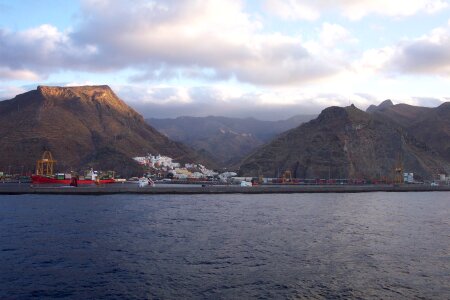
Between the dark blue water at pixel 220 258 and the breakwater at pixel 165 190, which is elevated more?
the breakwater at pixel 165 190

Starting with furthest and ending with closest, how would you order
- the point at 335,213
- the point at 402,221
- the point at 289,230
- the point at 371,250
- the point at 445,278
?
1. the point at 335,213
2. the point at 402,221
3. the point at 289,230
4. the point at 371,250
5. the point at 445,278

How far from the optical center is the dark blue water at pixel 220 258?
3350 cm

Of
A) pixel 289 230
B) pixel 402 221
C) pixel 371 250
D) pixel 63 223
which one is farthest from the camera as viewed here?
pixel 402 221

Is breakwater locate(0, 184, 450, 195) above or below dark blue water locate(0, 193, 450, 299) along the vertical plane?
above

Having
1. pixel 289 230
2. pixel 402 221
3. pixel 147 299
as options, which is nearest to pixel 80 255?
pixel 147 299

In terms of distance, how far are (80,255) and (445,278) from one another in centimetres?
3480

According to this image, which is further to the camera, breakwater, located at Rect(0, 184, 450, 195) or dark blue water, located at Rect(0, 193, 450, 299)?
breakwater, located at Rect(0, 184, 450, 195)

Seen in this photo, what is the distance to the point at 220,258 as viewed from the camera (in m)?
43.5

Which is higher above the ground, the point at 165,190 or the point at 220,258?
the point at 165,190

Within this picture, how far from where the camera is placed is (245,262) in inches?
1654

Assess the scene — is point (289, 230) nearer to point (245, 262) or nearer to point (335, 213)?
point (245, 262)

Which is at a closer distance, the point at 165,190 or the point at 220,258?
the point at 220,258

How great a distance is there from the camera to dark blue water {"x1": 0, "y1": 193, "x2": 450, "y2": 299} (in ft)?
110

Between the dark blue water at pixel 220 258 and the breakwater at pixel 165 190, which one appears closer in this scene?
the dark blue water at pixel 220 258
